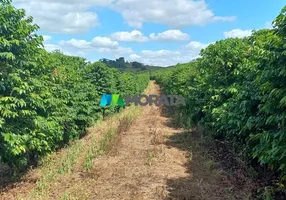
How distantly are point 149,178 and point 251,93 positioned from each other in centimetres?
349

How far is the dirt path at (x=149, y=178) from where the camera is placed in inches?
273

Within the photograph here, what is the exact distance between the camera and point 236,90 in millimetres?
9156

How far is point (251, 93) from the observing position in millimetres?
7043

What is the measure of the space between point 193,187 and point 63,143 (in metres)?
7.79

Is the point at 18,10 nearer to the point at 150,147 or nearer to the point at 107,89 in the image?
the point at 150,147

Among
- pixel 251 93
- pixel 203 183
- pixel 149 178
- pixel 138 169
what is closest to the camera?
pixel 251 93

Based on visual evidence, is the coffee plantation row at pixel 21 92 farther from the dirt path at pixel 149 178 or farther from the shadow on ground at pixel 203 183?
the shadow on ground at pixel 203 183

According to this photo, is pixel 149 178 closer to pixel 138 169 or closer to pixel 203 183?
pixel 138 169

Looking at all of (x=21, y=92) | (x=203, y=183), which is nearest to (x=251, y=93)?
(x=203, y=183)

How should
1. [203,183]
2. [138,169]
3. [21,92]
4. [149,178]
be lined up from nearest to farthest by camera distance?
[21,92] < [203,183] < [149,178] < [138,169]

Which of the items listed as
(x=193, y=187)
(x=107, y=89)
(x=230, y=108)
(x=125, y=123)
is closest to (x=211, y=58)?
(x=230, y=108)

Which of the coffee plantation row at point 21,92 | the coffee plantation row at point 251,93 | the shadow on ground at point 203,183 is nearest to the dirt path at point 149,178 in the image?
the shadow on ground at point 203,183

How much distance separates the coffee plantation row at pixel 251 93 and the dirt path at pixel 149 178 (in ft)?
4.16

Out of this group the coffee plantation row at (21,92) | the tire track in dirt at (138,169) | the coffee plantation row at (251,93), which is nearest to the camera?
the coffee plantation row at (251,93)
